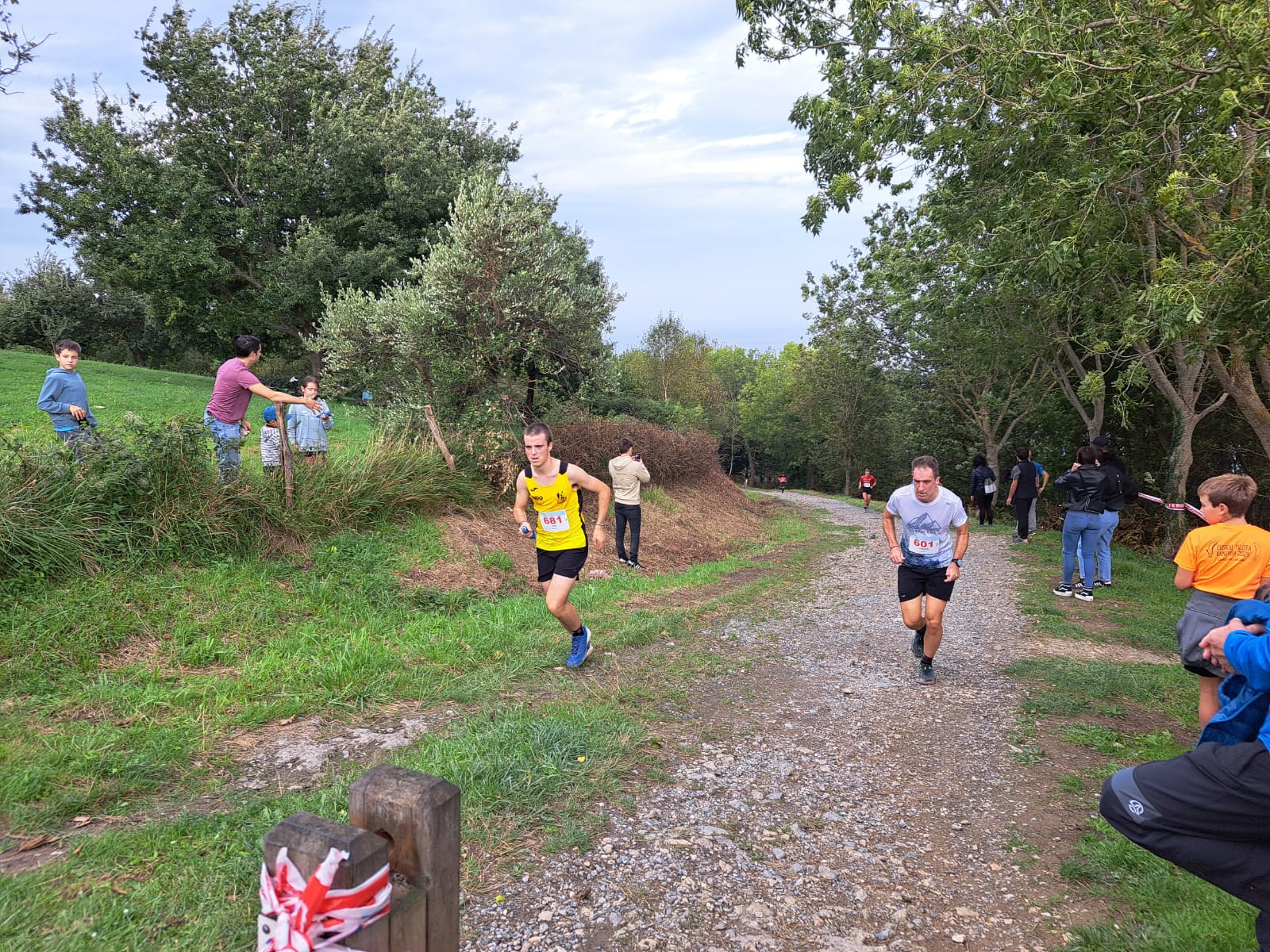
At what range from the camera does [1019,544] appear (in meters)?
15.1

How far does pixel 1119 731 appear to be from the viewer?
512 cm

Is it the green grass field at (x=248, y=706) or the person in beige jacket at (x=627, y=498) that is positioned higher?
the person in beige jacket at (x=627, y=498)

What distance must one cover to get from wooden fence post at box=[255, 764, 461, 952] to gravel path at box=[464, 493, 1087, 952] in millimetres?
1524

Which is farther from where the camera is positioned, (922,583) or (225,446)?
(225,446)

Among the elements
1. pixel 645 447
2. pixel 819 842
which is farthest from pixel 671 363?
pixel 819 842

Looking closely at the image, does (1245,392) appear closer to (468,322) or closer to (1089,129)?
(1089,129)

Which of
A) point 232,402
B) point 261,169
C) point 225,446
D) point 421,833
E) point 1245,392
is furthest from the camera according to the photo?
point 261,169

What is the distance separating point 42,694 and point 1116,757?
7357 millimetres

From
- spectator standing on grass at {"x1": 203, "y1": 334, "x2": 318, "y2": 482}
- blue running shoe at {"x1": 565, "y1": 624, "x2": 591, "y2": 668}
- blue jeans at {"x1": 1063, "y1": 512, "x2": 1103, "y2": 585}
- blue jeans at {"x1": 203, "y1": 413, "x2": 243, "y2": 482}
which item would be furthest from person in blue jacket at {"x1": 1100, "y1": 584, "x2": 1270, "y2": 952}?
blue jeans at {"x1": 1063, "y1": 512, "x2": 1103, "y2": 585}

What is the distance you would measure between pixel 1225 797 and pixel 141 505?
8.02 metres

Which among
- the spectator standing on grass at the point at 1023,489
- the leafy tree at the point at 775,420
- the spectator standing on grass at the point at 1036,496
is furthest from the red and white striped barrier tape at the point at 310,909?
the leafy tree at the point at 775,420

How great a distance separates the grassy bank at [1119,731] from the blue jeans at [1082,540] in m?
0.38

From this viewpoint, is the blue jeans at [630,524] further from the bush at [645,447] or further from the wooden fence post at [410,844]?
the wooden fence post at [410,844]

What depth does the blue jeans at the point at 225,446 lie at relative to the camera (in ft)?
24.2
